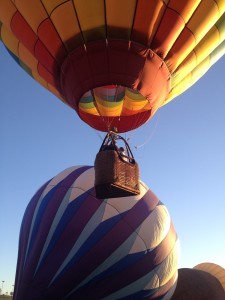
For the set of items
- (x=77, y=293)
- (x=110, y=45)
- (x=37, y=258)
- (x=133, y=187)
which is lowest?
(x=77, y=293)

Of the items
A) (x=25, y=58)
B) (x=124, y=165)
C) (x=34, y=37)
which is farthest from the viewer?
(x=25, y=58)

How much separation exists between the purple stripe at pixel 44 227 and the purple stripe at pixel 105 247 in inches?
23.4

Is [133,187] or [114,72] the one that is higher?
[114,72]

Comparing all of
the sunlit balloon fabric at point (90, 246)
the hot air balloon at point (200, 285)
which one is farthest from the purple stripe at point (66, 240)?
the hot air balloon at point (200, 285)

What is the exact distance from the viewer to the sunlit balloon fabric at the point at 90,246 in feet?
21.6

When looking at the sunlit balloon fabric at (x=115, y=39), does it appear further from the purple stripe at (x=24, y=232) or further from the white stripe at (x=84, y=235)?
the purple stripe at (x=24, y=232)

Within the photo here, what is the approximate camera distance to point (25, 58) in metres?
6.91

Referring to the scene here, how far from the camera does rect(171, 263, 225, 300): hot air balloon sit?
10.4 metres

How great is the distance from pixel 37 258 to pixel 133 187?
9.14 ft

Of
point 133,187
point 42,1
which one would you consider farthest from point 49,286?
point 42,1

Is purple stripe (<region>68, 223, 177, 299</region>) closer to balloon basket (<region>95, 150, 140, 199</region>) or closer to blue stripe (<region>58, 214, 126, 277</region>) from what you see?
blue stripe (<region>58, 214, 126, 277</region>)

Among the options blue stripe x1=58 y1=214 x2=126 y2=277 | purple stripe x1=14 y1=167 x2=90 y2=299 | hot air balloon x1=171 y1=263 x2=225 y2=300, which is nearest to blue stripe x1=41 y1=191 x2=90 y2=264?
purple stripe x1=14 y1=167 x2=90 y2=299

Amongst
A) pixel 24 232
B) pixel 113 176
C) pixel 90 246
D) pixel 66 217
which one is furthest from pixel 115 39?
pixel 24 232

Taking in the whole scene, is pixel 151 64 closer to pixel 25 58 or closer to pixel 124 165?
pixel 124 165
